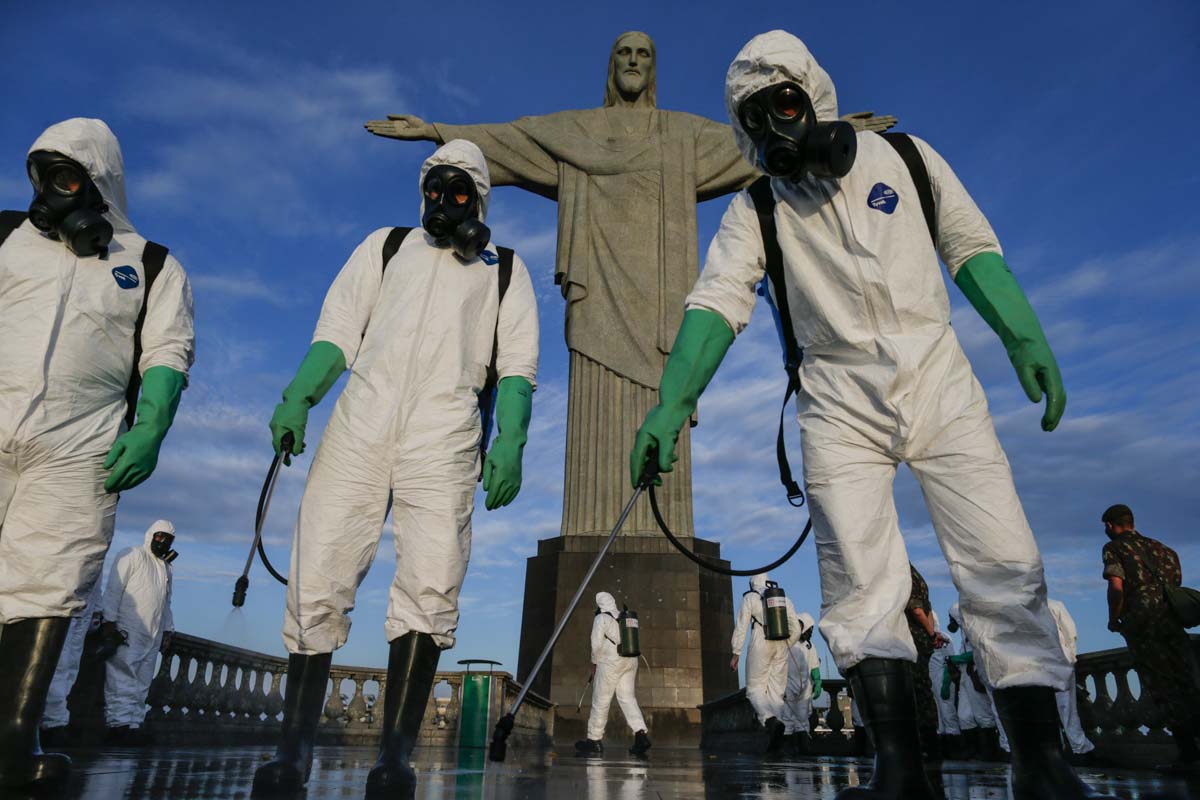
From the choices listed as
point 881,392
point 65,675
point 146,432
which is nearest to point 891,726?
point 881,392

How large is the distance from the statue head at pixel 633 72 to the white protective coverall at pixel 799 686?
372 inches

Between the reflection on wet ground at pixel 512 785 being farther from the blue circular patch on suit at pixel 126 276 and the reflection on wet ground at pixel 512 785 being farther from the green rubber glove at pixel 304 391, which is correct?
the blue circular patch on suit at pixel 126 276

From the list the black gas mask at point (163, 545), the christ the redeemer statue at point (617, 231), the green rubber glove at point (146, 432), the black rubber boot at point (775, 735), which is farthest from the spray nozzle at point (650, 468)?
the christ the redeemer statue at point (617, 231)

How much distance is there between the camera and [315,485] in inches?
135

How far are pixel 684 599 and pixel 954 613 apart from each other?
4163 millimetres

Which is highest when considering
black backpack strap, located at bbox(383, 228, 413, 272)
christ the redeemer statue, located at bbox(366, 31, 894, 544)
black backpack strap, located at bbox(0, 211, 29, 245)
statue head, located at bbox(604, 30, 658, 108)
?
statue head, located at bbox(604, 30, 658, 108)

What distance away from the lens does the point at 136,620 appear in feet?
30.1

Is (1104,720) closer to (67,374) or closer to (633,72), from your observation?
(67,374)

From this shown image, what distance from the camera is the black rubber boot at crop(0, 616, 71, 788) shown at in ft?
9.78

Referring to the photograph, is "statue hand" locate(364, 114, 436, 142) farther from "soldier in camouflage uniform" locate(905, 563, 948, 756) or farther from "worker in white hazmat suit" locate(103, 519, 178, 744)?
"soldier in camouflage uniform" locate(905, 563, 948, 756)

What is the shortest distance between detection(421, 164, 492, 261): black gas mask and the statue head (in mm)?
12679

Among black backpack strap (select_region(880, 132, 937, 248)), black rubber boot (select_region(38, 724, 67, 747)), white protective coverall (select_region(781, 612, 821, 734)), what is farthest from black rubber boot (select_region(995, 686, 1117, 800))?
white protective coverall (select_region(781, 612, 821, 734))

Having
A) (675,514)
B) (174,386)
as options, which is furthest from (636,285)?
(174,386)

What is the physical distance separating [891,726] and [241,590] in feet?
8.18
